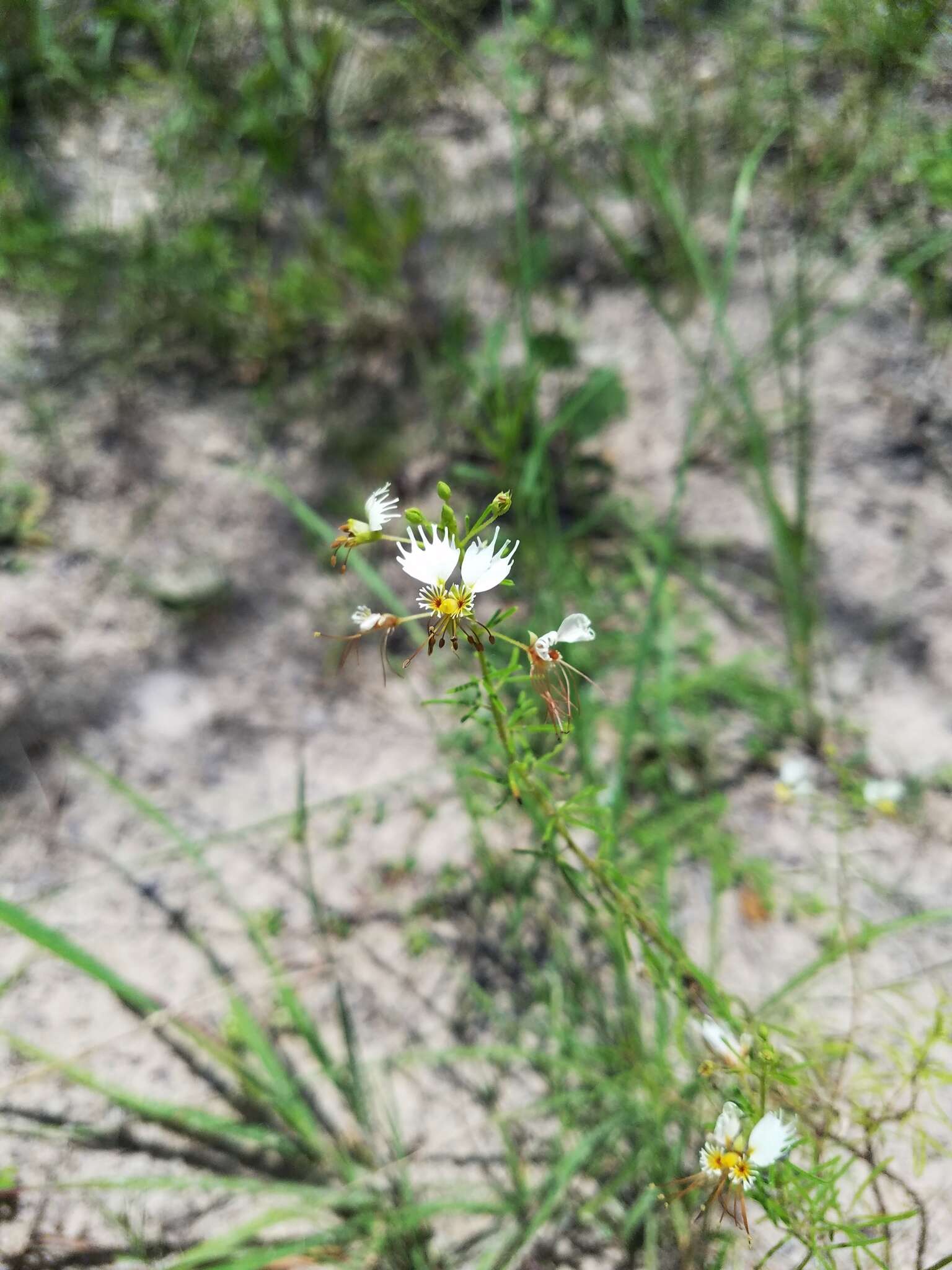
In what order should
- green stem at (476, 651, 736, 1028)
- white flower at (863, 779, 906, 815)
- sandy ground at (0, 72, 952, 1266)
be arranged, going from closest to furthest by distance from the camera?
green stem at (476, 651, 736, 1028) → sandy ground at (0, 72, 952, 1266) → white flower at (863, 779, 906, 815)

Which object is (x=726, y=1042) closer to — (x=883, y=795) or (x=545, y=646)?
(x=545, y=646)

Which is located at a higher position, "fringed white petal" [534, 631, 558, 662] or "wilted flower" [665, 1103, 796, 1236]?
"fringed white petal" [534, 631, 558, 662]

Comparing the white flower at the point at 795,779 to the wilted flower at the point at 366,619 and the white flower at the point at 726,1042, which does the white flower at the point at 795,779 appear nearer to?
the white flower at the point at 726,1042

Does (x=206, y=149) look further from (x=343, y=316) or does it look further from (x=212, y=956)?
(x=212, y=956)

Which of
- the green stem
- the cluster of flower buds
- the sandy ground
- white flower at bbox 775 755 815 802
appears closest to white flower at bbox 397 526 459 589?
the cluster of flower buds

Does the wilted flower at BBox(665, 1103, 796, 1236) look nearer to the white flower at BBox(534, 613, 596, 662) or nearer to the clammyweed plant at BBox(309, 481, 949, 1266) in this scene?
the clammyweed plant at BBox(309, 481, 949, 1266)

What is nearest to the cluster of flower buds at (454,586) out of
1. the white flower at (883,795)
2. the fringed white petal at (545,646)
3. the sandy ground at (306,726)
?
Answer: the fringed white petal at (545,646)

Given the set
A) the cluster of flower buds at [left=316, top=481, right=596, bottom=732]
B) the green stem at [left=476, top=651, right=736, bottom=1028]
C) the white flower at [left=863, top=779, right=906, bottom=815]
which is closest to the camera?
the cluster of flower buds at [left=316, top=481, right=596, bottom=732]
